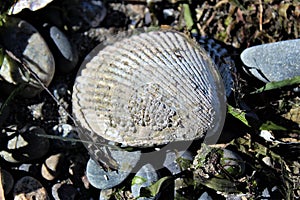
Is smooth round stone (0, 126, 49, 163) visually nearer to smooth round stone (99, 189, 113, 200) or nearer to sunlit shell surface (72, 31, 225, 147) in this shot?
sunlit shell surface (72, 31, 225, 147)

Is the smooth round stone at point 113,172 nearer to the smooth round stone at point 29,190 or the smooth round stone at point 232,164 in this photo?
the smooth round stone at point 29,190

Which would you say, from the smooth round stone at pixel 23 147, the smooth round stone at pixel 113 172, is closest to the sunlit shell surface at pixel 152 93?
the smooth round stone at pixel 113 172

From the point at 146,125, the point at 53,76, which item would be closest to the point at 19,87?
the point at 53,76

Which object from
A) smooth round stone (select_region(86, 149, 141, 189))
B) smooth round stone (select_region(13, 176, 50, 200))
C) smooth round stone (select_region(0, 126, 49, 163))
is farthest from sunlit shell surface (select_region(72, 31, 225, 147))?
smooth round stone (select_region(13, 176, 50, 200))

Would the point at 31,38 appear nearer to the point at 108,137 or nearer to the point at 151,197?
the point at 108,137

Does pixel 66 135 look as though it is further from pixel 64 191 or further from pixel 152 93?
pixel 152 93

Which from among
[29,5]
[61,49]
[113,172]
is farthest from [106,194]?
[29,5]
